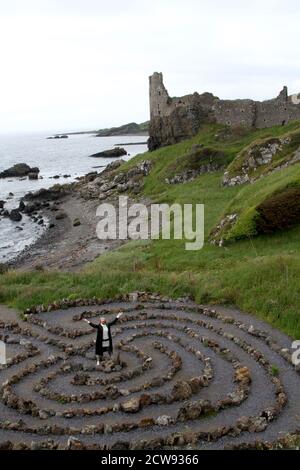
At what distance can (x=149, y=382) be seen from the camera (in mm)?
20156

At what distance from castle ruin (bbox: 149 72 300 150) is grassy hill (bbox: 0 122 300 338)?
37126 mm

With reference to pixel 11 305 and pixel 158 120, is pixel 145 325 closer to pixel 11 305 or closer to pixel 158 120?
pixel 11 305

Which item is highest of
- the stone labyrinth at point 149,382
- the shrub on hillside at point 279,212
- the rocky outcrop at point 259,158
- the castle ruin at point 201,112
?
the castle ruin at point 201,112

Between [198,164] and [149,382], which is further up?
[198,164]

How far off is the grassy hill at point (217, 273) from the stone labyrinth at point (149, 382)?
59.4 inches

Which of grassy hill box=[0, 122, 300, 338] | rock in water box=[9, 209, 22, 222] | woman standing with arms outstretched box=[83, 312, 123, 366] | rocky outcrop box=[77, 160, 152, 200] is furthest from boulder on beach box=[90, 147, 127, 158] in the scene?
woman standing with arms outstretched box=[83, 312, 123, 366]

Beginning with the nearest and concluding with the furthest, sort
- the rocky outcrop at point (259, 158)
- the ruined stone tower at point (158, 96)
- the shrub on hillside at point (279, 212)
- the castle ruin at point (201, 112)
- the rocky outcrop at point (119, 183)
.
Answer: the shrub on hillside at point (279, 212) → the rocky outcrop at point (259, 158) → the rocky outcrop at point (119, 183) → the castle ruin at point (201, 112) → the ruined stone tower at point (158, 96)

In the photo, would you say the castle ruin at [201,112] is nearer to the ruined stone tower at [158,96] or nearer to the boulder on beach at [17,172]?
the ruined stone tower at [158,96]

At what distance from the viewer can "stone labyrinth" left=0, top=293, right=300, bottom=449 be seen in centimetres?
1684

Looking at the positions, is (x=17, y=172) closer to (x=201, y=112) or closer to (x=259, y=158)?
(x=201, y=112)

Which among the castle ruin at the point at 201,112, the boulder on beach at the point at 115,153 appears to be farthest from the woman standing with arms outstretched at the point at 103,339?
the boulder on beach at the point at 115,153

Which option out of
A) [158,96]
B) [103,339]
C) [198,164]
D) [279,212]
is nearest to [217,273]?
[279,212]

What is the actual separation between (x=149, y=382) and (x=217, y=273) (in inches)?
488

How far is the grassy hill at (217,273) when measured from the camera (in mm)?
27188
